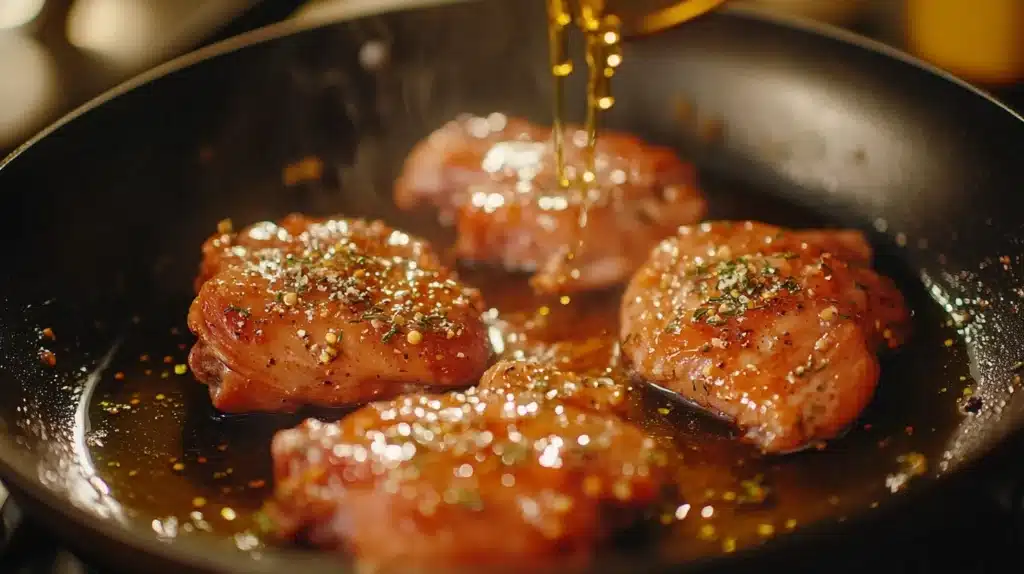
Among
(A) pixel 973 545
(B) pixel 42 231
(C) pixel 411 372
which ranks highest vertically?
(B) pixel 42 231

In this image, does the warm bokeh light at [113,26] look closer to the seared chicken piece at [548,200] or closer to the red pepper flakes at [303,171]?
the red pepper flakes at [303,171]

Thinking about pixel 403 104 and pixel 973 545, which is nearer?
pixel 973 545

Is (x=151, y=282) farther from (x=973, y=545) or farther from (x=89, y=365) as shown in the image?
(x=973, y=545)

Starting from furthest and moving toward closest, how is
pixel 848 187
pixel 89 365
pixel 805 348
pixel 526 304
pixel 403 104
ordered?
pixel 403 104, pixel 848 187, pixel 526 304, pixel 89 365, pixel 805 348

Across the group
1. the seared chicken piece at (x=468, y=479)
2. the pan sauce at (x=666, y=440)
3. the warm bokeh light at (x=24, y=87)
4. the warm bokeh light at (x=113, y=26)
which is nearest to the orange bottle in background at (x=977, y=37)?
the pan sauce at (x=666, y=440)

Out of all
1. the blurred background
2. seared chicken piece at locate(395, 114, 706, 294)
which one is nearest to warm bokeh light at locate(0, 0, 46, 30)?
the blurred background

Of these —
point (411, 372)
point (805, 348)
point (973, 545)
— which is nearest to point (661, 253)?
point (805, 348)

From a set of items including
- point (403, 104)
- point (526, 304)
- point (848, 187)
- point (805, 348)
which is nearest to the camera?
point (805, 348)
